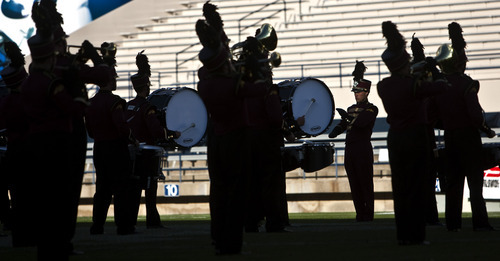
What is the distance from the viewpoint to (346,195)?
16.4 metres

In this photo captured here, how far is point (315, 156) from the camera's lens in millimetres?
11117

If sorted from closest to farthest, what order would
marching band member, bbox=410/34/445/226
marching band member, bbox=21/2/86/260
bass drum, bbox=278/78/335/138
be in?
marching band member, bbox=21/2/86/260 → marching band member, bbox=410/34/445/226 → bass drum, bbox=278/78/335/138

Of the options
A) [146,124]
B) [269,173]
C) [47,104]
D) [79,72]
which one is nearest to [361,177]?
[269,173]

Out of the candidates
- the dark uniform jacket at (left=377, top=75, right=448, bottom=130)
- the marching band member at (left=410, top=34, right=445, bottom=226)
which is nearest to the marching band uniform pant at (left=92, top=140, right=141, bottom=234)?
the marching band member at (left=410, top=34, right=445, bottom=226)

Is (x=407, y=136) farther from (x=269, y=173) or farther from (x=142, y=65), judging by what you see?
(x=142, y=65)

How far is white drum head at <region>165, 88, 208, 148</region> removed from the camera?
11.0 m

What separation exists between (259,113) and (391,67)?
2.39m

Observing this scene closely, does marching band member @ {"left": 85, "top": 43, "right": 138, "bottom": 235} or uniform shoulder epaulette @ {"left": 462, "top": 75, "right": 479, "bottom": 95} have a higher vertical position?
uniform shoulder epaulette @ {"left": 462, "top": 75, "right": 479, "bottom": 95}

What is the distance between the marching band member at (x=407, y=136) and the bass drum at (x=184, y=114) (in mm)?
→ 3727

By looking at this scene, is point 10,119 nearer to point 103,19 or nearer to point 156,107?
point 156,107

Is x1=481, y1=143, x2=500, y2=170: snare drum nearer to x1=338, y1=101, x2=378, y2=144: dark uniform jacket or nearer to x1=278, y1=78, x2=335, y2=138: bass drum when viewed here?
x1=278, y1=78, x2=335, y2=138: bass drum

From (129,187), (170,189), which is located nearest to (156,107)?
(129,187)

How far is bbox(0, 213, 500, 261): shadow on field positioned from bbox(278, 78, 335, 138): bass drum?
3.48ft

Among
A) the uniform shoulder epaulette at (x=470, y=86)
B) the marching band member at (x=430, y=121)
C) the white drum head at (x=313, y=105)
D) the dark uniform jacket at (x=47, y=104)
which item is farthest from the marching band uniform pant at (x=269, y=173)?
the dark uniform jacket at (x=47, y=104)
